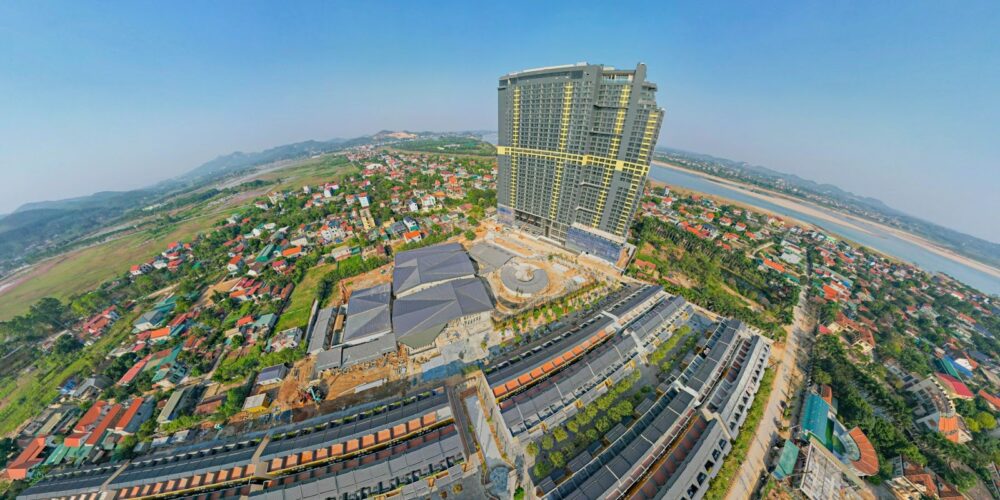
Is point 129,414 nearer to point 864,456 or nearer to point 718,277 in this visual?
point 864,456

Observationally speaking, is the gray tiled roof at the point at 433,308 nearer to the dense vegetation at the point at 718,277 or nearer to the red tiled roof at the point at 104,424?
the red tiled roof at the point at 104,424

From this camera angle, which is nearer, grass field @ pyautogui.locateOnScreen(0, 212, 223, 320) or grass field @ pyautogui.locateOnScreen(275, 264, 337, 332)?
grass field @ pyautogui.locateOnScreen(275, 264, 337, 332)

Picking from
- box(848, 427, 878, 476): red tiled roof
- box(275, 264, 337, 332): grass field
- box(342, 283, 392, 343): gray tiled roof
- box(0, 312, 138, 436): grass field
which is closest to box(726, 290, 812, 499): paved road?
box(848, 427, 878, 476): red tiled roof

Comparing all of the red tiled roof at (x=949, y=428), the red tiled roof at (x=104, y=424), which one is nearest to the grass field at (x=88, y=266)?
the red tiled roof at (x=104, y=424)

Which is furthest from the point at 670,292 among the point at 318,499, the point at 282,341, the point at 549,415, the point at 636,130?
the point at 282,341

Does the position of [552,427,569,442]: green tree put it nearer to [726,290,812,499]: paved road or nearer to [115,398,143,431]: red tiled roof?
[726,290,812,499]: paved road

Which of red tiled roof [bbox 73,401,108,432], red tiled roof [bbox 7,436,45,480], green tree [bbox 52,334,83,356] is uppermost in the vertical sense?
green tree [bbox 52,334,83,356]
